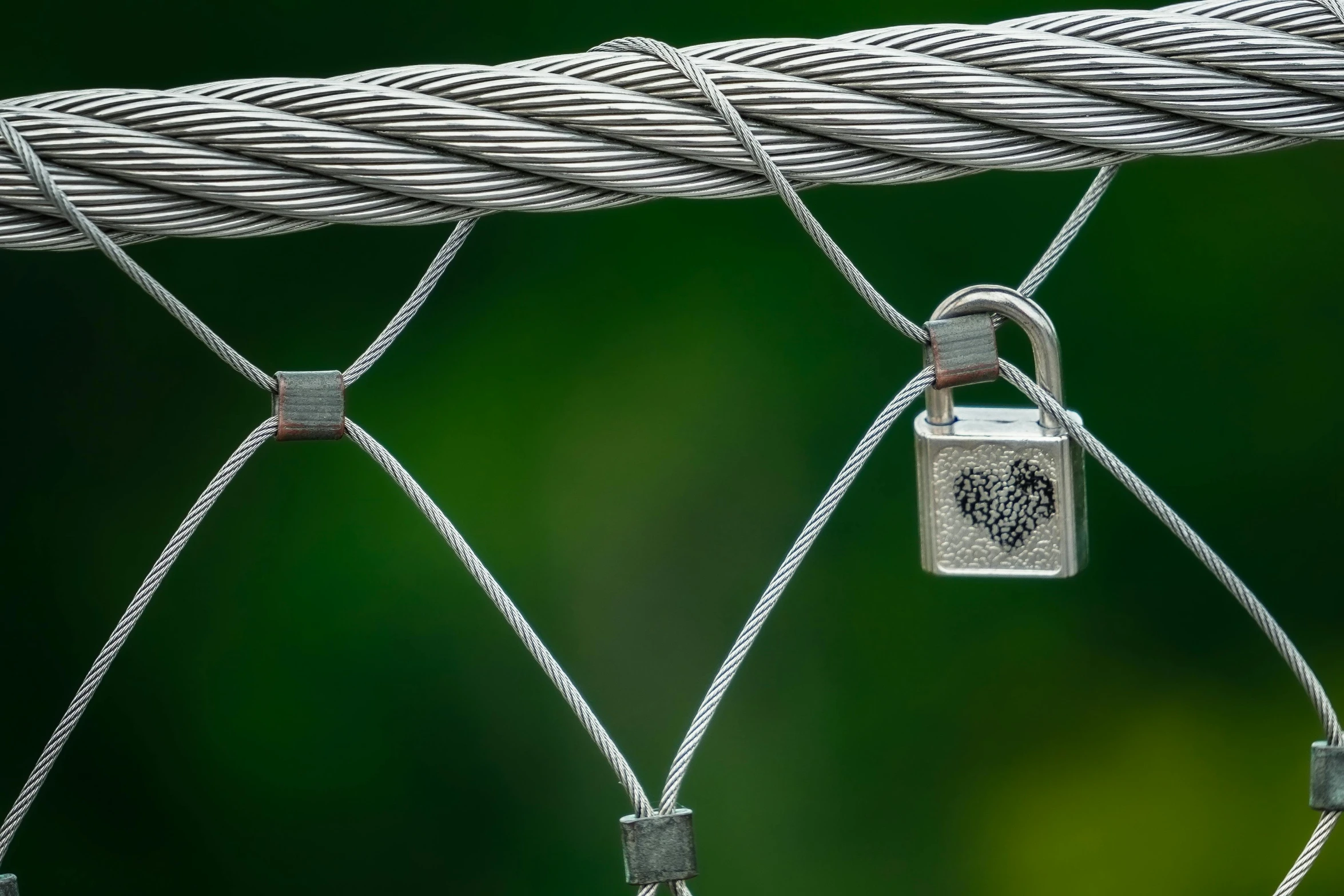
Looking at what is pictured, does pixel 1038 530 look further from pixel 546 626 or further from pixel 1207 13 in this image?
pixel 546 626

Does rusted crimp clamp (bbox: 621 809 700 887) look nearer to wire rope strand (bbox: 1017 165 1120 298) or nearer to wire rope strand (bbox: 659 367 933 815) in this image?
wire rope strand (bbox: 659 367 933 815)

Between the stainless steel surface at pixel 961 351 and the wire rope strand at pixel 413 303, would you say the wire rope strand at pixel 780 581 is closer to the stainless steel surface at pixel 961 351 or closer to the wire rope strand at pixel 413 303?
the stainless steel surface at pixel 961 351

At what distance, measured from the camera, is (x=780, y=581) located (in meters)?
0.42

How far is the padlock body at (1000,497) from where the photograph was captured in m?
0.46

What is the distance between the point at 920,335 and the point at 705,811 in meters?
1.35

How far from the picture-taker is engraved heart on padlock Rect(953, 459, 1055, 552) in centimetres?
46

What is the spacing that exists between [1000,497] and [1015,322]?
0.06 meters

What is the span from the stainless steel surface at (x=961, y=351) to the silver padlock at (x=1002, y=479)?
0.03 meters

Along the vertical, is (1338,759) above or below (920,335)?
below

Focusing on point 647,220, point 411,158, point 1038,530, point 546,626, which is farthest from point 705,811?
point 411,158

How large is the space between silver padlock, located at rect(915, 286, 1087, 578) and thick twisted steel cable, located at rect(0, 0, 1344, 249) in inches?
3.2

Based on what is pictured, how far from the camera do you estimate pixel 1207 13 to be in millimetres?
376

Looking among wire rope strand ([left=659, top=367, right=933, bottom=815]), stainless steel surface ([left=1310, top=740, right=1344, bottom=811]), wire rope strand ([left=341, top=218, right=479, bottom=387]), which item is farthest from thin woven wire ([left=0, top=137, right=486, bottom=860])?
stainless steel surface ([left=1310, top=740, right=1344, bottom=811])

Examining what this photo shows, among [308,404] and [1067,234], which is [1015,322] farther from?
[308,404]
